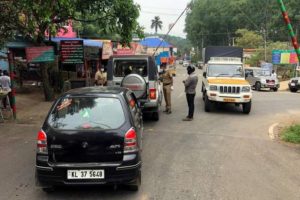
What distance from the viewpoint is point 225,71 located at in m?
17.0

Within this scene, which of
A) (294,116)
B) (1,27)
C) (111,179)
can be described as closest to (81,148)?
(111,179)

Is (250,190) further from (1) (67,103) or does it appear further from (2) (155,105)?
(2) (155,105)

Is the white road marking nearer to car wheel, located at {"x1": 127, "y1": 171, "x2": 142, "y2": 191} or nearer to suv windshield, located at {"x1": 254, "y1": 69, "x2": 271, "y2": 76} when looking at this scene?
car wheel, located at {"x1": 127, "y1": 171, "x2": 142, "y2": 191}

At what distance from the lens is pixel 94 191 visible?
6.27 m

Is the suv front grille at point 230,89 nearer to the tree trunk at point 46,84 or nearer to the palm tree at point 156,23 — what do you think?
the tree trunk at point 46,84

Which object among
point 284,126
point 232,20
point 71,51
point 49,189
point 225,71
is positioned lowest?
point 284,126

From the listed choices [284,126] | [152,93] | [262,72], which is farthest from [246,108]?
[262,72]

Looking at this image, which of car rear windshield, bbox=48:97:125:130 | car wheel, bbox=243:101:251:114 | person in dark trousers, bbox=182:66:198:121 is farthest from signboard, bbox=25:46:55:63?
car rear windshield, bbox=48:97:125:130

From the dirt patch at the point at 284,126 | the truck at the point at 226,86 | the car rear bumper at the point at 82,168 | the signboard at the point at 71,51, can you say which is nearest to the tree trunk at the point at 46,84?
the signboard at the point at 71,51

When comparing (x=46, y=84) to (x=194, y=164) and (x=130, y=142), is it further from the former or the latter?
(x=130, y=142)

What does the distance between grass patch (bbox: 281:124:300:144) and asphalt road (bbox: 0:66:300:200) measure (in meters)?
0.47

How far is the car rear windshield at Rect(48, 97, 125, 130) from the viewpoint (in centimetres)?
600

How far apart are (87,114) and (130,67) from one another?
23.2 feet

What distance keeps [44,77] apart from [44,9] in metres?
5.85
